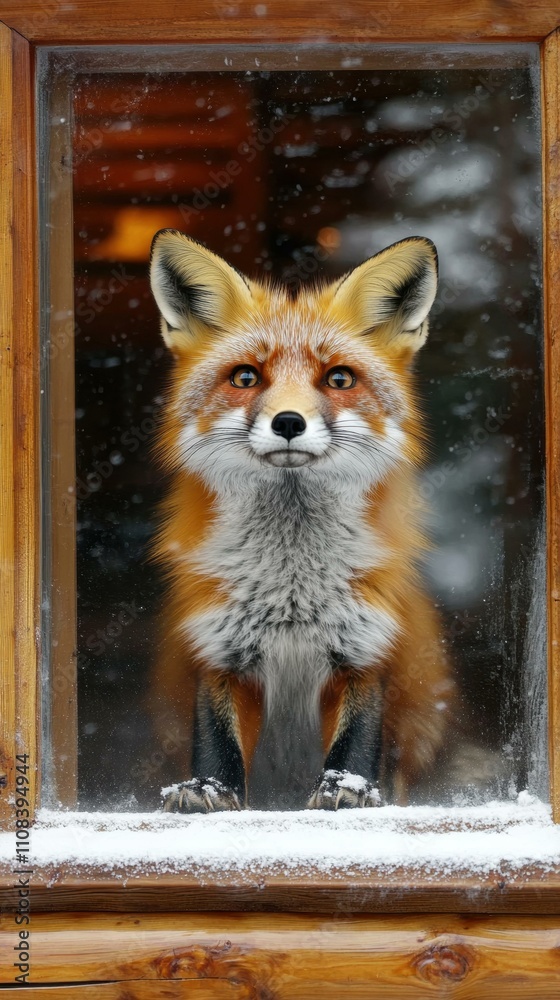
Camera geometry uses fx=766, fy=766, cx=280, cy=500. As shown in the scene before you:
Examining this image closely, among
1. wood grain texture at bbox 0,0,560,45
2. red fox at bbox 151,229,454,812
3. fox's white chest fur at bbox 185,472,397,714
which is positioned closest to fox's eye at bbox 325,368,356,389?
red fox at bbox 151,229,454,812

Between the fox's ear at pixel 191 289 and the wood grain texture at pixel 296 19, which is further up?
the wood grain texture at pixel 296 19

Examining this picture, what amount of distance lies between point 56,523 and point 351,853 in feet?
3.78

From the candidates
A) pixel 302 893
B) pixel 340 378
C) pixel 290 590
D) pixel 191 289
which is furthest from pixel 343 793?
pixel 191 289

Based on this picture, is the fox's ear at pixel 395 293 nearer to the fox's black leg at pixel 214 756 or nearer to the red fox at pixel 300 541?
the red fox at pixel 300 541

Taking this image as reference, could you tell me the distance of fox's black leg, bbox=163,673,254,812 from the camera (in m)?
2.00

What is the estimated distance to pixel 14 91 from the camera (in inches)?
83.0

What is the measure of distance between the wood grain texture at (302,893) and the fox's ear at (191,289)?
138 cm

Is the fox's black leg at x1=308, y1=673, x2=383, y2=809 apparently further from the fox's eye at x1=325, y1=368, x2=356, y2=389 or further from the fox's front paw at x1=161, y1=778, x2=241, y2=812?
the fox's eye at x1=325, y1=368, x2=356, y2=389

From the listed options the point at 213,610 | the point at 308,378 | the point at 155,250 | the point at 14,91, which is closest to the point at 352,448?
the point at 308,378

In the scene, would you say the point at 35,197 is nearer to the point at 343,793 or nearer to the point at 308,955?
the point at 343,793

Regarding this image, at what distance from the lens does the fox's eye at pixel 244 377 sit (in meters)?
2.03

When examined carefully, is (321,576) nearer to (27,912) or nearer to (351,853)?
(351,853)

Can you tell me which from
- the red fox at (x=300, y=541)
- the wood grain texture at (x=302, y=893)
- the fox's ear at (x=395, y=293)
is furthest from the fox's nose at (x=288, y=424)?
the wood grain texture at (x=302, y=893)

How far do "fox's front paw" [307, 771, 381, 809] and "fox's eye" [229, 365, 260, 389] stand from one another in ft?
3.48
